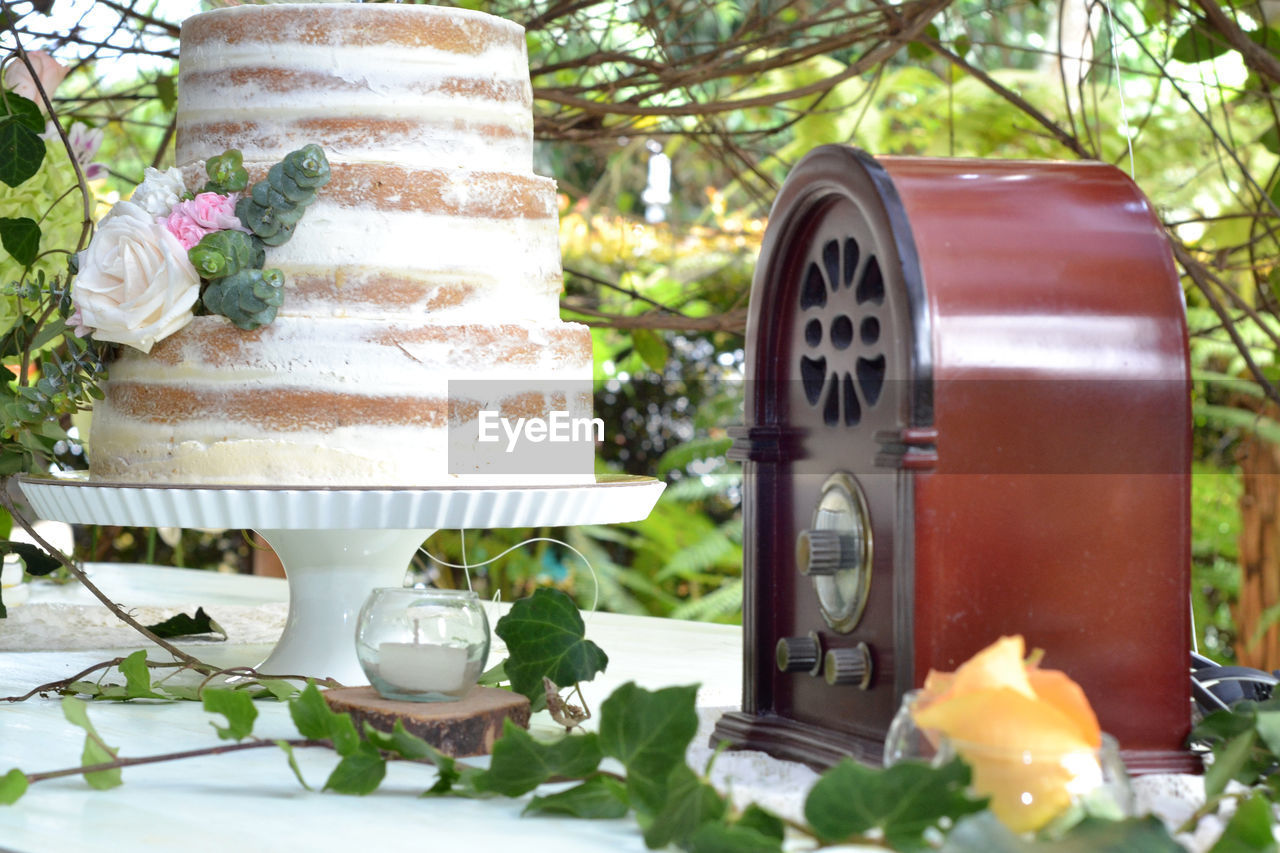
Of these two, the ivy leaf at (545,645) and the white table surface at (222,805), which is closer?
the white table surface at (222,805)

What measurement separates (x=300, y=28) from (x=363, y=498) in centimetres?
40

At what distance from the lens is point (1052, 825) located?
56 centimetres

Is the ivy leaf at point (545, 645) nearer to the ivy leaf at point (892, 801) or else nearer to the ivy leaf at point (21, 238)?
the ivy leaf at point (892, 801)

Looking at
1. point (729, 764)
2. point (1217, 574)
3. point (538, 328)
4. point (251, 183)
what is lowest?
point (1217, 574)

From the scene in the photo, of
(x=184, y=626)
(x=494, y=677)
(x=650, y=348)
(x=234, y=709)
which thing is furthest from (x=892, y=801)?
(x=650, y=348)

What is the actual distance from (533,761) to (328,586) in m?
0.53

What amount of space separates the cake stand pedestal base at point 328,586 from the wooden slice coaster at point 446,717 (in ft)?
0.96

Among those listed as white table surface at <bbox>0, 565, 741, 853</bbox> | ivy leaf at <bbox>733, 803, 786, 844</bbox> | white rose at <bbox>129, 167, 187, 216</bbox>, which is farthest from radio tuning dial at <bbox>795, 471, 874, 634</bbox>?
white rose at <bbox>129, 167, 187, 216</bbox>

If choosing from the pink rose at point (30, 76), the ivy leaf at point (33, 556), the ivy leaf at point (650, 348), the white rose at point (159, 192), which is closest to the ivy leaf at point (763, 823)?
the white rose at point (159, 192)

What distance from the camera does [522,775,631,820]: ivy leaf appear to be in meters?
0.71

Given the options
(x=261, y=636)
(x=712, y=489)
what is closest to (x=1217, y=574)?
(x=712, y=489)

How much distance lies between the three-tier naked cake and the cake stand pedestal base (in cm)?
11

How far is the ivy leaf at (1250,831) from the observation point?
22.7 inches

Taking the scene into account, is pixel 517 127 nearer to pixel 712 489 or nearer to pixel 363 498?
pixel 363 498
